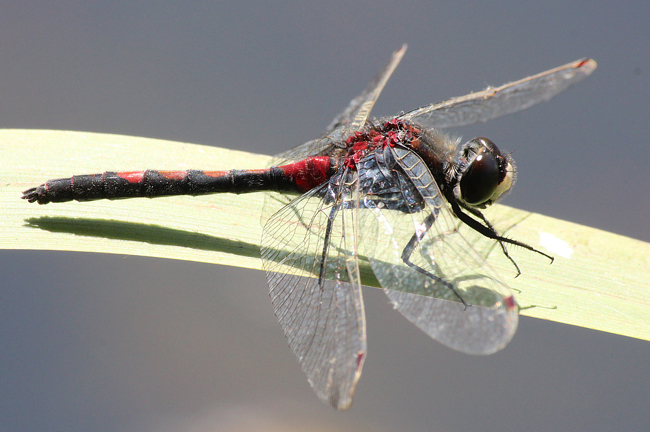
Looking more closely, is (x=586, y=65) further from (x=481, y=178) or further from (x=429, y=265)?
(x=429, y=265)

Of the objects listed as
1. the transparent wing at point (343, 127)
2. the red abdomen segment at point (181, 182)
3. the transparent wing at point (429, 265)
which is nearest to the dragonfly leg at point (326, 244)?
the transparent wing at point (429, 265)

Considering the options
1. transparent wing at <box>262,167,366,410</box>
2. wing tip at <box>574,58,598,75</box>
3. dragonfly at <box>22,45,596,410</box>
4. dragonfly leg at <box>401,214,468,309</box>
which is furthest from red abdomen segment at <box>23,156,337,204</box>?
wing tip at <box>574,58,598,75</box>

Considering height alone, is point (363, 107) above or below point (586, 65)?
below

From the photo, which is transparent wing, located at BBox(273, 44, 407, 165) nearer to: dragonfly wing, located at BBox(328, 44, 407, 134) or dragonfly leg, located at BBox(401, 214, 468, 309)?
dragonfly wing, located at BBox(328, 44, 407, 134)

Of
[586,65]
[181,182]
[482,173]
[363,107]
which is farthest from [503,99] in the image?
[181,182]

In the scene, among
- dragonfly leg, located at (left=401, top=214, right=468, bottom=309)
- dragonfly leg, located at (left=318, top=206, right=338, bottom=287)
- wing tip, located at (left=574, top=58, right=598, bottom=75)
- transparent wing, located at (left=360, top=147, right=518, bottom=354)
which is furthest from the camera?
wing tip, located at (left=574, top=58, right=598, bottom=75)

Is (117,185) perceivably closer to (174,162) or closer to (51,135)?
(174,162)

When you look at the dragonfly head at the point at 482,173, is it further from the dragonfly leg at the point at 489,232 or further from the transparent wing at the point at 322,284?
the transparent wing at the point at 322,284
